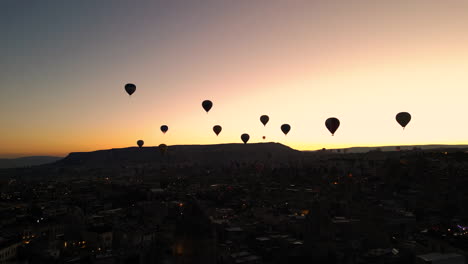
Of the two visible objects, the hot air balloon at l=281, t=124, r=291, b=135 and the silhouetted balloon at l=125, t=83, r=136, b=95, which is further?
the hot air balloon at l=281, t=124, r=291, b=135

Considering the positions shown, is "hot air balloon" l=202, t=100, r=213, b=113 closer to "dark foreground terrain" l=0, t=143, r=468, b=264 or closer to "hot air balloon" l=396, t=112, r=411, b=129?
"dark foreground terrain" l=0, t=143, r=468, b=264

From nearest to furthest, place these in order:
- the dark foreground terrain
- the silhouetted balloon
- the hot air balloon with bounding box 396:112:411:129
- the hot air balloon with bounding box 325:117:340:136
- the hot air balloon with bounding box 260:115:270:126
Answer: the dark foreground terrain
the hot air balloon with bounding box 396:112:411:129
the silhouetted balloon
the hot air balloon with bounding box 325:117:340:136
the hot air balloon with bounding box 260:115:270:126

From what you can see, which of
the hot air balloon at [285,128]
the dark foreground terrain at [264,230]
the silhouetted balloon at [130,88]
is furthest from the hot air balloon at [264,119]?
the silhouetted balloon at [130,88]

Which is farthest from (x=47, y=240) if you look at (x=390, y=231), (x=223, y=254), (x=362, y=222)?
(x=390, y=231)

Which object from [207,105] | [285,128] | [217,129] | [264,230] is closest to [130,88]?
[207,105]

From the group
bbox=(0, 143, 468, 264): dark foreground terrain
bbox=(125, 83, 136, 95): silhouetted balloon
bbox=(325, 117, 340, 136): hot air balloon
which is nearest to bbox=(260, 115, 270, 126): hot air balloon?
bbox=(325, 117, 340, 136): hot air balloon

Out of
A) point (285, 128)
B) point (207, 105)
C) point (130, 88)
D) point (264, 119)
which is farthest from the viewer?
point (285, 128)

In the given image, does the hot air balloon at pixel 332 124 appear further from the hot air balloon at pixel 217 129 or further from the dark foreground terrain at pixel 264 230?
the hot air balloon at pixel 217 129

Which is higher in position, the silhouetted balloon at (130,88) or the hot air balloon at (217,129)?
the silhouetted balloon at (130,88)

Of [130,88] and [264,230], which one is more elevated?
[130,88]

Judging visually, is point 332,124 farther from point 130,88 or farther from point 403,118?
point 130,88

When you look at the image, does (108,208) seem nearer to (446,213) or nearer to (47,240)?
(47,240)
